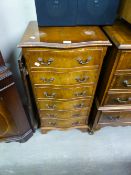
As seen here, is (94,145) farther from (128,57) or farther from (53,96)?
(128,57)

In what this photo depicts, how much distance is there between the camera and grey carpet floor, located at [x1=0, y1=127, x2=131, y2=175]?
4.09 ft

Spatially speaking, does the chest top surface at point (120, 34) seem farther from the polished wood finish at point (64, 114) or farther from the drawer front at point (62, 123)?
the drawer front at point (62, 123)

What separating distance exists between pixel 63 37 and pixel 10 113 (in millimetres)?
656

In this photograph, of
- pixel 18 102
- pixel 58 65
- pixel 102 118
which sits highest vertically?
pixel 58 65

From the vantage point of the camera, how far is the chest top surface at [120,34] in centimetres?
80

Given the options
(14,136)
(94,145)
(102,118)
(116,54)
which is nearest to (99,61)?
(116,54)

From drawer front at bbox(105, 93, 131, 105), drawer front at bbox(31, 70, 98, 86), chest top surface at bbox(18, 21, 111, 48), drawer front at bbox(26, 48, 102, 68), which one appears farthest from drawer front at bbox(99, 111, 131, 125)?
chest top surface at bbox(18, 21, 111, 48)

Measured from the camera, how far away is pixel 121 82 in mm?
1007

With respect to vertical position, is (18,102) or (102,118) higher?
(18,102)

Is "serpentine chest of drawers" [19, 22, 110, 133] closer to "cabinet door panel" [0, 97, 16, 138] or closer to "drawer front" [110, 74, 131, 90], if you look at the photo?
"drawer front" [110, 74, 131, 90]

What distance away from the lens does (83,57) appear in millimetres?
868

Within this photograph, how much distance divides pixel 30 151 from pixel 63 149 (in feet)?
1.00

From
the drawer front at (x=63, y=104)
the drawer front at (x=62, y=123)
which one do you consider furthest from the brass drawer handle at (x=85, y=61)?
the drawer front at (x=62, y=123)

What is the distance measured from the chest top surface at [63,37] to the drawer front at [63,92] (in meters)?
0.33
